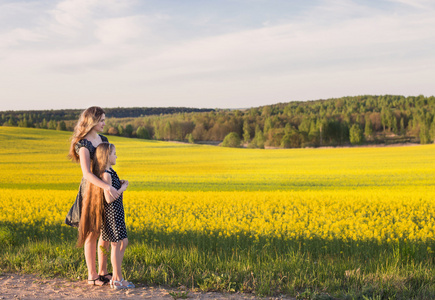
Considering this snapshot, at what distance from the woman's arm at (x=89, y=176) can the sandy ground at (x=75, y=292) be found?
1031mm

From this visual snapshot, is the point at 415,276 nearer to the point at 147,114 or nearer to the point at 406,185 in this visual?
the point at 406,185

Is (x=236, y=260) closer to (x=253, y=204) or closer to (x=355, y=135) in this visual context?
(x=253, y=204)

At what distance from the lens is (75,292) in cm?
434

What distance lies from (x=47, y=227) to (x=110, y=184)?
5131 mm

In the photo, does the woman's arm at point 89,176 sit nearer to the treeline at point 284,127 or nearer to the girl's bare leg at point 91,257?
the girl's bare leg at point 91,257

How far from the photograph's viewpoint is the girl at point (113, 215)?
443cm

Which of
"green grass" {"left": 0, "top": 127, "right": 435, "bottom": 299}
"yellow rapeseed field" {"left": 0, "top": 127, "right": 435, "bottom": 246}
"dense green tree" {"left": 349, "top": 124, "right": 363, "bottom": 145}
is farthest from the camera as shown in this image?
"dense green tree" {"left": 349, "top": 124, "right": 363, "bottom": 145}

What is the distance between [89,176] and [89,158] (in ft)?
0.69

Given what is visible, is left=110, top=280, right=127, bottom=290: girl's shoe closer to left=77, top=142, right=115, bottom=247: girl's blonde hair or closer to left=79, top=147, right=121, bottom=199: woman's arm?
left=77, top=142, right=115, bottom=247: girl's blonde hair

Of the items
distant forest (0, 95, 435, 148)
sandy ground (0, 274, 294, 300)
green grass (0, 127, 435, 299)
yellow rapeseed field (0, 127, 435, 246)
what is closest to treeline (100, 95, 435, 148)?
distant forest (0, 95, 435, 148)

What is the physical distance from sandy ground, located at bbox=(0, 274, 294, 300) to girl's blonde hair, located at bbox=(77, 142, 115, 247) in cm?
58

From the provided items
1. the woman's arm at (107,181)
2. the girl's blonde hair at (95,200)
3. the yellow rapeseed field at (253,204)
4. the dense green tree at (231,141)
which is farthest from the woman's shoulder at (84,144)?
the dense green tree at (231,141)

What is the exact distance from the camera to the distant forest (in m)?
53.1

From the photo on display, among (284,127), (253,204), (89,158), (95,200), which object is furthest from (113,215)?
(284,127)
